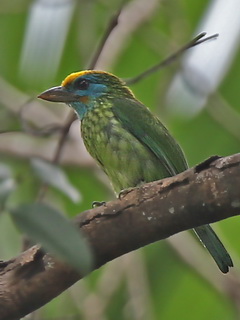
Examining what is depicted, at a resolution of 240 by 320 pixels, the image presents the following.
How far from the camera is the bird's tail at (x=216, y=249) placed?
3434 millimetres

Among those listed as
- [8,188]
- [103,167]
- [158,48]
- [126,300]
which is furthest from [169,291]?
[8,188]

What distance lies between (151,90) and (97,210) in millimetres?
2848

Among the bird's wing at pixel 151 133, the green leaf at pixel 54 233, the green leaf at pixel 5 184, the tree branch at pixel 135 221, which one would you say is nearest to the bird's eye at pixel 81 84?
the bird's wing at pixel 151 133

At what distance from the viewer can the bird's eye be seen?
429 cm

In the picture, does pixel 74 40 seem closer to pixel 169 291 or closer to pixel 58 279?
pixel 169 291

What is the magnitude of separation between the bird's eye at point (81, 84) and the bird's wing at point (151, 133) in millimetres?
190

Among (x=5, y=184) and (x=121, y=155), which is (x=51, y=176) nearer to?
(x=121, y=155)

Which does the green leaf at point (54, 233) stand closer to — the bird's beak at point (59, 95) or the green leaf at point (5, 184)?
the green leaf at point (5, 184)

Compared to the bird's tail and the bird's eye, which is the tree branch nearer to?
the bird's tail

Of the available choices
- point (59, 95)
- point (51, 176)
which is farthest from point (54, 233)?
point (59, 95)

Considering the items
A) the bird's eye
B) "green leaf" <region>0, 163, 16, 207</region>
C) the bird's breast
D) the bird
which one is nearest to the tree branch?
"green leaf" <region>0, 163, 16, 207</region>

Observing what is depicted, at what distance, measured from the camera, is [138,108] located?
4129 millimetres

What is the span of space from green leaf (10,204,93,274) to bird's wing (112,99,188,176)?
49.4 inches

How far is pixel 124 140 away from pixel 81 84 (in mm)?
533
